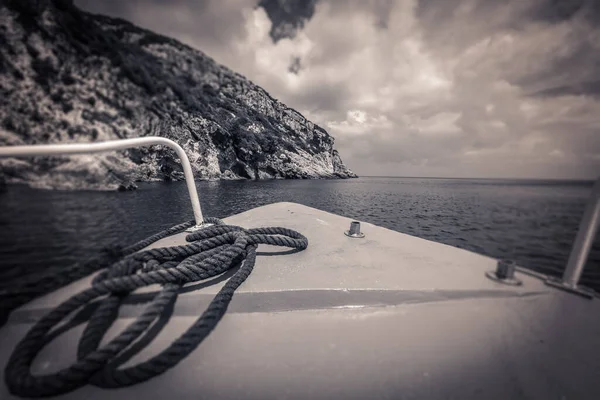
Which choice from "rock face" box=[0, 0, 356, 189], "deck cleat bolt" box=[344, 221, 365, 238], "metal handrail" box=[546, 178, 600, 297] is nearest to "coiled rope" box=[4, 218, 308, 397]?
"rock face" box=[0, 0, 356, 189]

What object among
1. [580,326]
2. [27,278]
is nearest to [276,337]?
[27,278]

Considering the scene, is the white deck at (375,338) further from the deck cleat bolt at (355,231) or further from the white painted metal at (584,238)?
the deck cleat bolt at (355,231)

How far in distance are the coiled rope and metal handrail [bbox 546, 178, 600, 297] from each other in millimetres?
2114

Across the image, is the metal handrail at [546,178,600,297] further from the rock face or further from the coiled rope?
the rock face

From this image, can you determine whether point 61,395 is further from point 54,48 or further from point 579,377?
point 54,48

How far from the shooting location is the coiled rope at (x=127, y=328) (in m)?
0.82

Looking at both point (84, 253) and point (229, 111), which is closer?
point (84, 253)

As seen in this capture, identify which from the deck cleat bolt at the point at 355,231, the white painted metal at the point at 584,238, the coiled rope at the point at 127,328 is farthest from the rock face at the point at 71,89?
the white painted metal at the point at 584,238

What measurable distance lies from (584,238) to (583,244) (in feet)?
0.14

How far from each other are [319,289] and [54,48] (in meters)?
6.87

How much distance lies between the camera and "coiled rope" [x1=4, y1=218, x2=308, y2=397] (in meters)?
0.82

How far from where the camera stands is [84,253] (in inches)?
52.2

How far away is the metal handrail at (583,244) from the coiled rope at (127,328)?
6.94 feet

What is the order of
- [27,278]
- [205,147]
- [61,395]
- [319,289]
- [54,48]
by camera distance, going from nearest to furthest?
1. [61,395]
2. [27,278]
3. [319,289]
4. [54,48]
5. [205,147]
